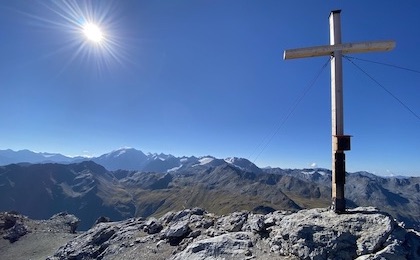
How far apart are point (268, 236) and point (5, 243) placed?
56236 mm

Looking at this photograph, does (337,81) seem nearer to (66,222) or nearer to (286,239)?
(286,239)

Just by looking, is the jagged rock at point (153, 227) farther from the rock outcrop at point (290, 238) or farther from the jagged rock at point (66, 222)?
the jagged rock at point (66, 222)

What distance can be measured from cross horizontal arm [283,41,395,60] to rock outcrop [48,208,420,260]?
8.45 m

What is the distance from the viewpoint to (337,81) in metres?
15.1

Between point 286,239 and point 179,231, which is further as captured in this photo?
point 179,231

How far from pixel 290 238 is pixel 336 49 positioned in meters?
10.2

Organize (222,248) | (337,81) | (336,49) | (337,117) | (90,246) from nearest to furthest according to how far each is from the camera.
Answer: (337,117)
(337,81)
(336,49)
(222,248)
(90,246)

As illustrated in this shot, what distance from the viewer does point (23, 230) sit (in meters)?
56.4

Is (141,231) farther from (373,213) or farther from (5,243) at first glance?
(5,243)

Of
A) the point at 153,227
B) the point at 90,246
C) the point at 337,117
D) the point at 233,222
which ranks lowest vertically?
the point at 90,246

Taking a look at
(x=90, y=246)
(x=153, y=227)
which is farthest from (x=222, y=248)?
(x=90, y=246)

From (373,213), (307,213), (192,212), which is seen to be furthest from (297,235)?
(192,212)

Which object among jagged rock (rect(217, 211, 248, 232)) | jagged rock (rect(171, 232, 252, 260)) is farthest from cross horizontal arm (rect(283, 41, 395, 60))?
jagged rock (rect(217, 211, 248, 232))

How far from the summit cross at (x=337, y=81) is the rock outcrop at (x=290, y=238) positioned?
1.53m
